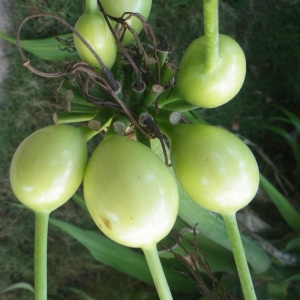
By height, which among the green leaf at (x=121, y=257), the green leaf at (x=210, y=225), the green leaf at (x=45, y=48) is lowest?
the green leaf at (x=121, y=257)

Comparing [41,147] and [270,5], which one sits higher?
[41,147]

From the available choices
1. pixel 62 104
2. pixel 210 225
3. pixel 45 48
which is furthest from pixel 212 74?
pixel 62 104

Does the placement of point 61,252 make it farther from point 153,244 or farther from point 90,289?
point 153,244

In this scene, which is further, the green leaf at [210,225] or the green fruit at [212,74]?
the green leaf at [210,225]

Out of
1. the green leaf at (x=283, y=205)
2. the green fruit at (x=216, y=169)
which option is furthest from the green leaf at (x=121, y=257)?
the green fruit at (x=216, y=169)

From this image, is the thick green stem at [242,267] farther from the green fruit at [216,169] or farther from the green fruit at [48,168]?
the green fruit at [48,168]

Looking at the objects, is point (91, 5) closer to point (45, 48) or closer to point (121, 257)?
point (45, 48)

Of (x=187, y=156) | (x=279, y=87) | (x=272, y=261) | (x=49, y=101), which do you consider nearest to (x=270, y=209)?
(x=272, y=261)
